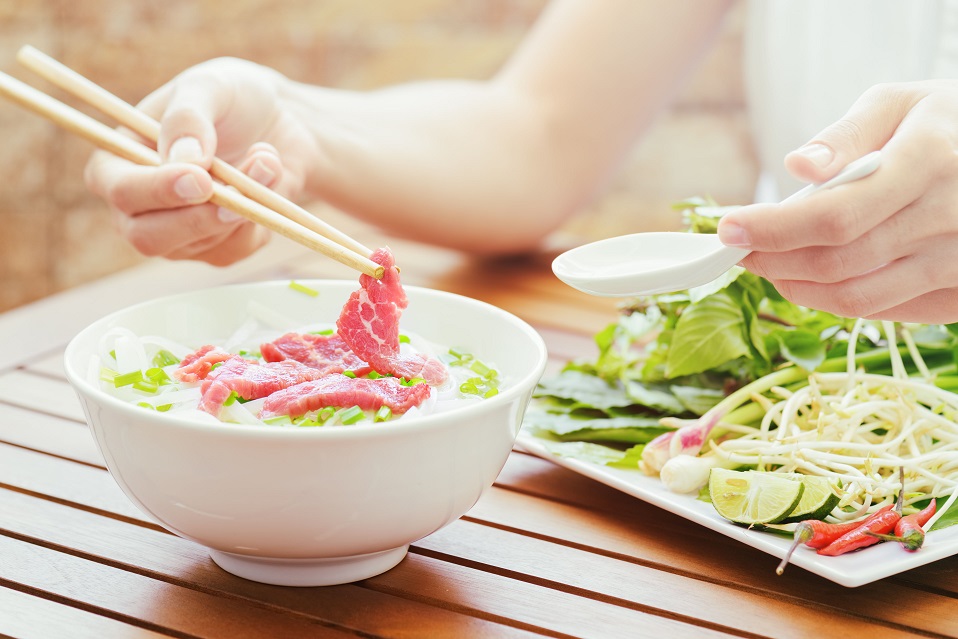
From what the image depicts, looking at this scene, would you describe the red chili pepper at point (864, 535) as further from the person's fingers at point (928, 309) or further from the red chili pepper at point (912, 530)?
the person's fingers at point (928, 309)

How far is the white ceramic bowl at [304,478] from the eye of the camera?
0.76 m

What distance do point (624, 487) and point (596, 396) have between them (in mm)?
233

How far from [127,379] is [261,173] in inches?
18.4

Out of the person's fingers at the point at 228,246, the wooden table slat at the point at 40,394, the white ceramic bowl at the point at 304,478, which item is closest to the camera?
the white ceramic bowl at the point at 304,478

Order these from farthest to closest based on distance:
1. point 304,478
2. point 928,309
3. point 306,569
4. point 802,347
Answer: point 802,347, point 928,309, point 306,569, point 304,478

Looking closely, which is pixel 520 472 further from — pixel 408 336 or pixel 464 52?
pixel 464 52

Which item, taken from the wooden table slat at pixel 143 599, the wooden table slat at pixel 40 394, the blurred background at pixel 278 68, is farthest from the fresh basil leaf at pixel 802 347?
the blurred background at pixel 278 68

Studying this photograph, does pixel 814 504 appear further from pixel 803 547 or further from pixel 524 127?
pixel 524 127

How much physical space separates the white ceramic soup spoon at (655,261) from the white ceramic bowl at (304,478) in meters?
0.09

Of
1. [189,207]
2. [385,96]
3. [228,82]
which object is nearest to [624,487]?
[189,207]

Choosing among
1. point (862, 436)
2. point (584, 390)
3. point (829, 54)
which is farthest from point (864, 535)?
point (829, 54)

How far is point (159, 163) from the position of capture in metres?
1.22

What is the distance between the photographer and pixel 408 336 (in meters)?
1.07

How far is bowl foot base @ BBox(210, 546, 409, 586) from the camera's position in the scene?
0.87 m
